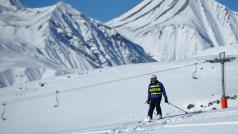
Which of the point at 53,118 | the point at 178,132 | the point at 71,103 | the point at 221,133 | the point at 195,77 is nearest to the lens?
the point at 221,133

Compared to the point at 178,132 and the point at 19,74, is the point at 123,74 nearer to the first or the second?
the point at 178,132

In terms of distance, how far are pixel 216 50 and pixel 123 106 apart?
5724 cm

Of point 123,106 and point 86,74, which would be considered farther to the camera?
point 86,74

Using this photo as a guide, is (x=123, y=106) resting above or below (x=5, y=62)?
below

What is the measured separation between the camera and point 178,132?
15609 millimetres

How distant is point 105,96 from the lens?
4438cm

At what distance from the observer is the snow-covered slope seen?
36275 millimetres

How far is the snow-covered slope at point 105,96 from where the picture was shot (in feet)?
119

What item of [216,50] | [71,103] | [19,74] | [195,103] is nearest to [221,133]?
[195,103]

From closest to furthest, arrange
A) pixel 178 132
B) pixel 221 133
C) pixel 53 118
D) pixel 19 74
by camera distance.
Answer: pixel 221 133 < pixel 178 132 < pixel 53 118 < pixel 19 74

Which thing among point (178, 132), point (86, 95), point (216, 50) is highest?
point (216, 50)

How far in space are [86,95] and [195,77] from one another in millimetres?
11078

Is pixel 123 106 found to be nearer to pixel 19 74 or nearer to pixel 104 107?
pixel 104 107

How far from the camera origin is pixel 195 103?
38719 mm
